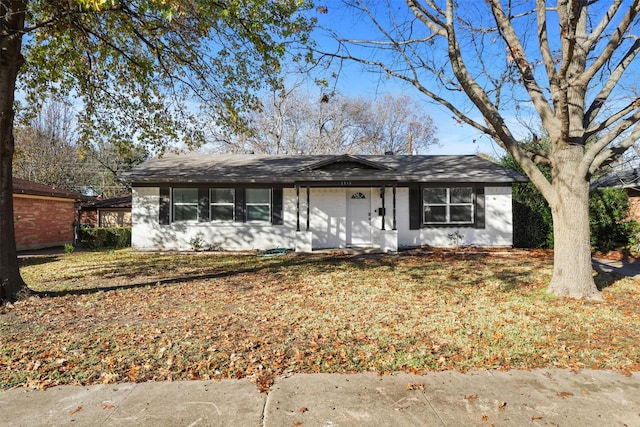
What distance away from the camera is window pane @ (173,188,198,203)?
1411 centimetres

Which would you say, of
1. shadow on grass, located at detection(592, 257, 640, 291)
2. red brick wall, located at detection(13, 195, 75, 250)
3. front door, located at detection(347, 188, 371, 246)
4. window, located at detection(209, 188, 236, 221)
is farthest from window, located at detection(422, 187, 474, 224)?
red brick wall, located at detection(13, 195, 75, 250)

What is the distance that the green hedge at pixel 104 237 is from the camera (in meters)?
16.3

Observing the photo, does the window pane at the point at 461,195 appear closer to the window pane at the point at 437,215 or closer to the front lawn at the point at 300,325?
the window pane at the point at 437,215

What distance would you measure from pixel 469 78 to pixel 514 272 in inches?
210

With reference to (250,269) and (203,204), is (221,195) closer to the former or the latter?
(203,204)

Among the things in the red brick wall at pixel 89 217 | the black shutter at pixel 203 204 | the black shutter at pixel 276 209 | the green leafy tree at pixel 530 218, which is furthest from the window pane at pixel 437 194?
the red brick wall at pixel 89 217

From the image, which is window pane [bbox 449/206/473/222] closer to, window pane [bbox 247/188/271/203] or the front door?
the front door

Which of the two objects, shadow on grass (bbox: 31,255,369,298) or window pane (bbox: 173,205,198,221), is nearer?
shadow on grass (bbox: 31,255,369,298)

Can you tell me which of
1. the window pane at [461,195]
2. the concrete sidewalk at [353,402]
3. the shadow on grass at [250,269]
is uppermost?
the window pane at [461,195]

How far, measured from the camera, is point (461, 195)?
46.5 ft

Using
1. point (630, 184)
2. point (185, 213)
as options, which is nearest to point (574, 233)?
point (630, 184)

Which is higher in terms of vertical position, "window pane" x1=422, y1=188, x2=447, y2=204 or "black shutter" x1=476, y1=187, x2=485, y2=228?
"window pane" x1=422, y1=188, x2=447, y2=204

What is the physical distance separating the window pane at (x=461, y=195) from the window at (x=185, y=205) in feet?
33.8

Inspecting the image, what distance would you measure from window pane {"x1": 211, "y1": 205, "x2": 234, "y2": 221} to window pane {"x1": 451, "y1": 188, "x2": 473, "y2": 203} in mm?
8895
